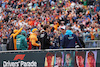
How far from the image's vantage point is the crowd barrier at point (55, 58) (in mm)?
5988

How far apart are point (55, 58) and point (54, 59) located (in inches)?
1.8

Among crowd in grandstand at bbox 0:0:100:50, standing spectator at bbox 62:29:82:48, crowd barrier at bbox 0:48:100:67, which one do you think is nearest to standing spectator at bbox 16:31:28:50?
crowd barrier at bbox 0:48:100:67

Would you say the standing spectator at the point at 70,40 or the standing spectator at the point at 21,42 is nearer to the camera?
the standing spectator at the point at 70,40

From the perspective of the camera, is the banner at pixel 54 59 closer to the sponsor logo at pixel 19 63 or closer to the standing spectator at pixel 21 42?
the sponsor logo at pixel 19 63

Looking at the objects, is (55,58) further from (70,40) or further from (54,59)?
(70,40)

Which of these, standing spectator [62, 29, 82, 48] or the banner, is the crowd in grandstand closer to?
standing spectator [62, 29, 82, 48]

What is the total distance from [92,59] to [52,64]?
1.16 metres

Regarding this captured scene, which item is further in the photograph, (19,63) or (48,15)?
(48,15)

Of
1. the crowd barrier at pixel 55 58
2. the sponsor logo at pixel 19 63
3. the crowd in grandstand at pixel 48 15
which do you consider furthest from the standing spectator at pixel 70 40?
the crowd in grandstand at pixel 48 15

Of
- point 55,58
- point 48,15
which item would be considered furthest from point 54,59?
point 48,15

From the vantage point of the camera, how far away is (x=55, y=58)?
19.8 feet

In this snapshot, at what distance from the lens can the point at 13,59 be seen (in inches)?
239

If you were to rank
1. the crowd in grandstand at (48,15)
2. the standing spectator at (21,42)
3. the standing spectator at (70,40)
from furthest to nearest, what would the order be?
the crowd in grandstand at (48,15), the standing spectator at (21,42), the standing spectator at (70,40)

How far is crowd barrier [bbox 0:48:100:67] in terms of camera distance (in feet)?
19.6
